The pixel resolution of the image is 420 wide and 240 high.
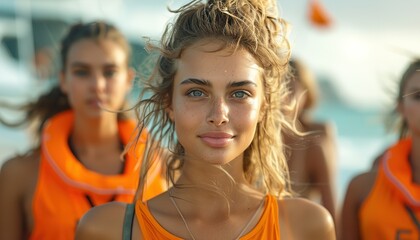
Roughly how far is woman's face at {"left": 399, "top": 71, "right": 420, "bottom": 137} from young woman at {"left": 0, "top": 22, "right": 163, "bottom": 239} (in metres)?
1.32

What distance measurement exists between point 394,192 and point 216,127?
5.63 feet

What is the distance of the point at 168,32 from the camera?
10.2ft

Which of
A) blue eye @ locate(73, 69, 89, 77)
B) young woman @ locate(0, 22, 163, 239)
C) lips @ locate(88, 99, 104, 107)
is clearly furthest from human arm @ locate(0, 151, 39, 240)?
blue eye @ locate(73, 69, 89, 77)

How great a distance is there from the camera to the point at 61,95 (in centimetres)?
502

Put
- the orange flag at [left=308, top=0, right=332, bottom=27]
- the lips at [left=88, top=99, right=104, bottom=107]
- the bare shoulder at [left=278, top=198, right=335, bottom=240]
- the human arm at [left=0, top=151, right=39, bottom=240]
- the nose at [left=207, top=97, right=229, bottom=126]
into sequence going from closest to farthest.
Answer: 1. the nose at [left=207, top=97, right=229, bottom=126]
2. the bare shoulder at [left=278, top=198, right=335, bottom=240]
3. the human arm at [left=0, top=151, right=39, bottom=240]
4. the lips at [left=88, top=99, right=104, bottom=107]
5. the orange flag at [left=308, top=0, right=332, bottom=27]

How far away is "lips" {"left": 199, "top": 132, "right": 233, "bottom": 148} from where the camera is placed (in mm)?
2838

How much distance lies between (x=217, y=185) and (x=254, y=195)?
0.48ft

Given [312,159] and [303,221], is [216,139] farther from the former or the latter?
[312,159]

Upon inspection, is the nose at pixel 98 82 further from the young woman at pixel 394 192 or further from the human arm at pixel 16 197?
the young woman at pixel 394 192

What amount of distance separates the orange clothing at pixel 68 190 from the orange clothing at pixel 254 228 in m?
1.20

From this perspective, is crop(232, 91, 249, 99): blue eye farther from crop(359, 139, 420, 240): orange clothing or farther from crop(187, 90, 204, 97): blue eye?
crop(359, 139, 420, 240): orange clothing

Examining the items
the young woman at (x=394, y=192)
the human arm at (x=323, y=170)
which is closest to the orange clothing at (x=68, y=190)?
the young woman at (x=394, y=192)

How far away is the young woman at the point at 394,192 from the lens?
4.13 meters

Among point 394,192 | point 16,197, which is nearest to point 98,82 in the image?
point 16,197
